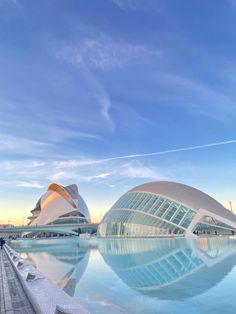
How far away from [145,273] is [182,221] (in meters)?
30.5

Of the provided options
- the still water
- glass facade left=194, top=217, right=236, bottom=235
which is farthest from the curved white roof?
the still water

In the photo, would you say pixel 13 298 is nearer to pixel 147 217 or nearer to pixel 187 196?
pixel 147 217

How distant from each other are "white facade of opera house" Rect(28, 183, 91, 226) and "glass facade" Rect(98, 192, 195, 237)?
41997 mm

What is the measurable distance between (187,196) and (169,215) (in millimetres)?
4869

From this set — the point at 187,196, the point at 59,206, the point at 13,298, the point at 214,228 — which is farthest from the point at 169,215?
the point at 59,206

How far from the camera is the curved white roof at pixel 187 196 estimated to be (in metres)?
43.4

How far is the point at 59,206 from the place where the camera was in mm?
88812

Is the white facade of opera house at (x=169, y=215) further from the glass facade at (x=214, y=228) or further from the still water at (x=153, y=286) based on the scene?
the still water at (x=153, y=286)

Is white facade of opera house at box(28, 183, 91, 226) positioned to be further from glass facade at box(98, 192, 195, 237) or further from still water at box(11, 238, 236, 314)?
still water at box(11, 238, 236, 314)

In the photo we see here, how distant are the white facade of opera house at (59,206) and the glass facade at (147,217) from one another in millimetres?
41997

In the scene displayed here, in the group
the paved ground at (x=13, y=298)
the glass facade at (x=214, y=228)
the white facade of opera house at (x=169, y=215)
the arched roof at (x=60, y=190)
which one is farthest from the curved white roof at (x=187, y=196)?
the arched roof at (x=60, y=190)

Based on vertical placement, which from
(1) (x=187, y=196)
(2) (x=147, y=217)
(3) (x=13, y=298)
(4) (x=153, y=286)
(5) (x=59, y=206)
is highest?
(5) (x=59, y=206)

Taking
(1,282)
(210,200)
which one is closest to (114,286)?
(1,282)

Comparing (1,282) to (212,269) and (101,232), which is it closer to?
(212,269)
